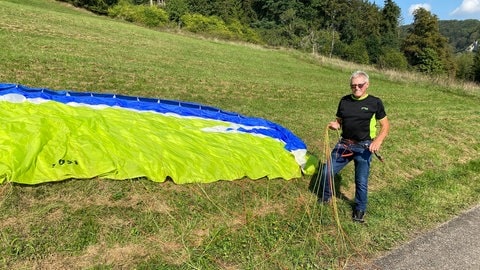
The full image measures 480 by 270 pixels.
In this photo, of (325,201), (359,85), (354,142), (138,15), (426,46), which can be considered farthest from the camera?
(426,46)

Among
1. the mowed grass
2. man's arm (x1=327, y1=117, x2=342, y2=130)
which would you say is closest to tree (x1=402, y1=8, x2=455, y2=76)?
the mowed grass

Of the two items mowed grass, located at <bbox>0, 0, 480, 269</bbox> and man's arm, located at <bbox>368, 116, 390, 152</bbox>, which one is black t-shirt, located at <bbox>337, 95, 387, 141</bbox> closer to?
man's arm, located at <bbox>368, 116, 390, 152</bbox>

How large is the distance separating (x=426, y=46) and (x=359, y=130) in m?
74.5

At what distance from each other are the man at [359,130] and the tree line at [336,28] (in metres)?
54.3

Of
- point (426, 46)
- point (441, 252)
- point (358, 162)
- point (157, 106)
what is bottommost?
point (441, 252)

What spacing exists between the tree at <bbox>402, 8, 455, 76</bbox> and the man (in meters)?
68.8

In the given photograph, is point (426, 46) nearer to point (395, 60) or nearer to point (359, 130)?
point (395, 60)

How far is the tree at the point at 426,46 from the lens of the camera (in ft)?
222

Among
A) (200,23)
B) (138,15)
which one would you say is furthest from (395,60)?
(138,15)

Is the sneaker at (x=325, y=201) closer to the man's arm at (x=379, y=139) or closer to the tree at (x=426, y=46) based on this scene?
the man's arm at (x=379, y=139)

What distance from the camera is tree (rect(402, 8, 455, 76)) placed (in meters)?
67.7

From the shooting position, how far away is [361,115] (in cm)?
505

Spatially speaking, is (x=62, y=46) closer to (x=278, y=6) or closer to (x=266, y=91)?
(x=266, y=91)

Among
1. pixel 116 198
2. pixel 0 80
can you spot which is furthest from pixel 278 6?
pixel 116 198
